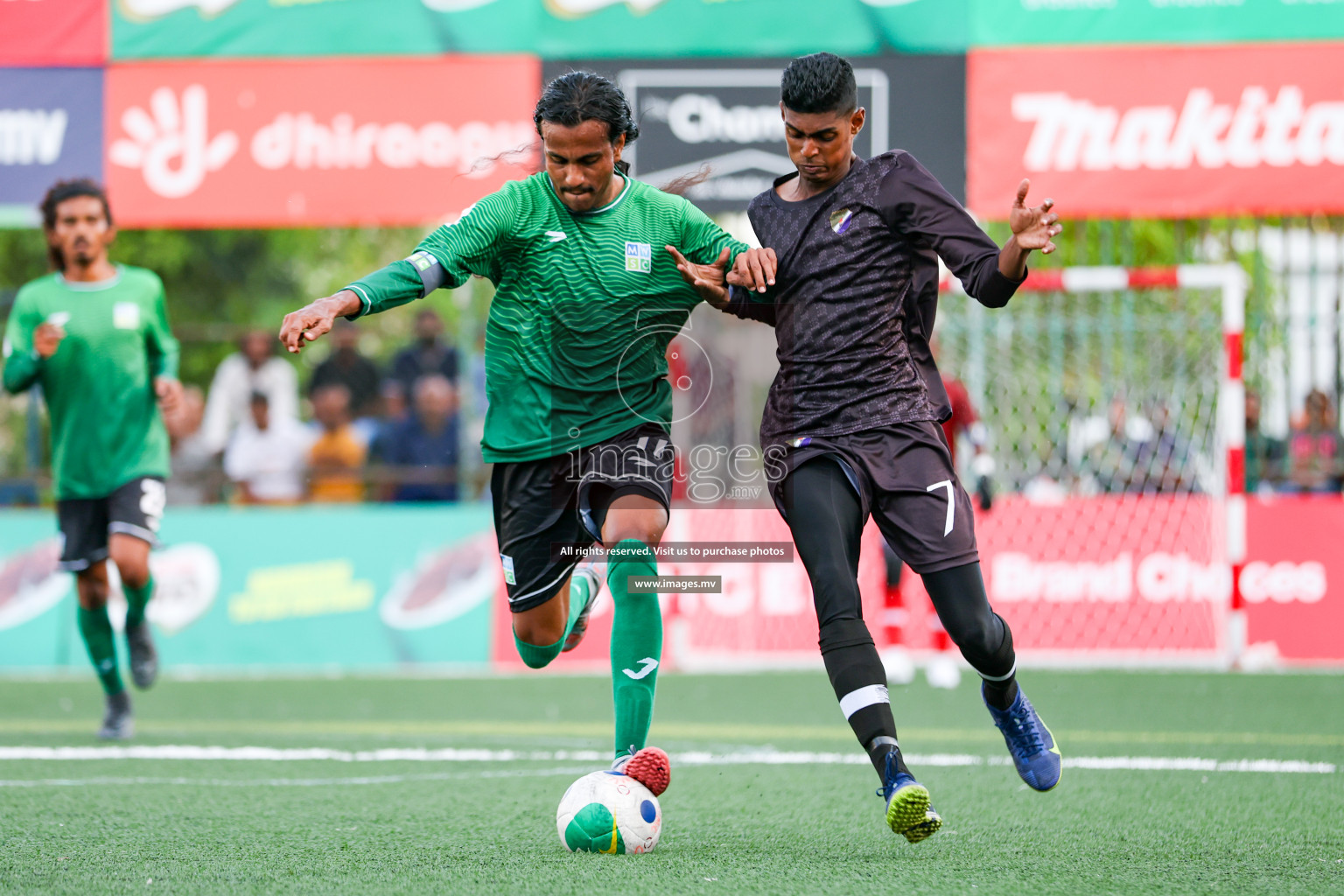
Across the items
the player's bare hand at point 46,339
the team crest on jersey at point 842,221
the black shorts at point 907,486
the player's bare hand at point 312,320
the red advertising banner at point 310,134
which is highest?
the red advertising banner at point 310,134

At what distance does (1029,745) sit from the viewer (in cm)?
473

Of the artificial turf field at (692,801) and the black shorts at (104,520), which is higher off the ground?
the black shorts at (104,520)

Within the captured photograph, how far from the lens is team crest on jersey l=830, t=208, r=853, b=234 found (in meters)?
4.58

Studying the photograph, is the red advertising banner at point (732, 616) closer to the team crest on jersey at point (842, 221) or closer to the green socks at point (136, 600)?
the green socks at point (136, 600)

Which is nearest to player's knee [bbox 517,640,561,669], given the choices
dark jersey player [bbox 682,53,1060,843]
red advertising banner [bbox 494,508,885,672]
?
dark jersey player [bbox 682,53,1060,843]

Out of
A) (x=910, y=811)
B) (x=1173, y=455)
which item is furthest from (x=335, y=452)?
(x=910, y=811)

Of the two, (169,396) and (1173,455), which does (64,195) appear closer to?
(169,396)

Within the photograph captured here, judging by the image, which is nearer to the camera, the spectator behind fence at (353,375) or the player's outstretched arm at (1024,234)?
the player's outstretched arm at (1024,234)

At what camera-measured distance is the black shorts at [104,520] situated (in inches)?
296

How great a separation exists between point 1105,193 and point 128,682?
7.01 m

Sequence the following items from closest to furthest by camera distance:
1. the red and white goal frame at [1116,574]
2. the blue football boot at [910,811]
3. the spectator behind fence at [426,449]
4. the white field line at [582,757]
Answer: the blue football boot at [910,811] → the white field line at [582,757] → the red and white goal frame at [1116,574] → the spectator behind fence at [426,449]

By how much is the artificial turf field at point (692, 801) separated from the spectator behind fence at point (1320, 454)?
2125 mm

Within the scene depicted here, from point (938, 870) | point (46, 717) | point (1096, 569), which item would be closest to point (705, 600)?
point (1096, 569)

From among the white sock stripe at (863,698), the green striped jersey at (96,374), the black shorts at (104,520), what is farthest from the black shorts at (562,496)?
the green striped jersey at (96,374)
